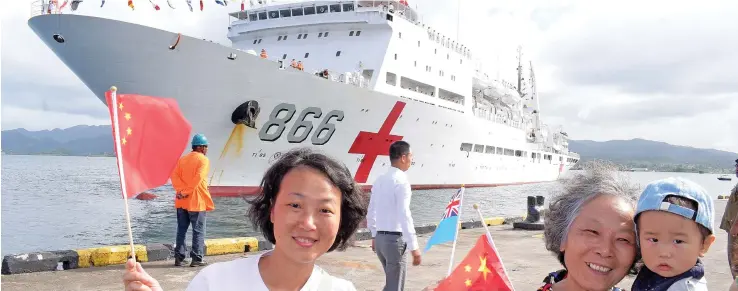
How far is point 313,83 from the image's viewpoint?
14125mm

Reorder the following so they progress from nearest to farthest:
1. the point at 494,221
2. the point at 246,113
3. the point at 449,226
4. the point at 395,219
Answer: the point at 395,219 < the point at 449,226 < the point at 494,221 < the point at 246,113

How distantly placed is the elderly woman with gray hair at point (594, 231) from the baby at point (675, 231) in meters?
0.08

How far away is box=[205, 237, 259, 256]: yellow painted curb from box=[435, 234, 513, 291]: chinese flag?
437 cm

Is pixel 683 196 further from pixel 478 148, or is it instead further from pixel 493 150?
pixel 493 150

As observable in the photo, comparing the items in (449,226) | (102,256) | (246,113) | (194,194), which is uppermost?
(246,113)

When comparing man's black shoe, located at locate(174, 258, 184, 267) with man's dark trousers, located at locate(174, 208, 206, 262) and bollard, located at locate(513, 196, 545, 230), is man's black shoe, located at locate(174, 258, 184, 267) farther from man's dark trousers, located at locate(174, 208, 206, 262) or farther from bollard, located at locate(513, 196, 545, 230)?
bollard, located at locate(513, 196, 545, 230)

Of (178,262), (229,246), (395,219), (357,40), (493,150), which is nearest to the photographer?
(395,219)

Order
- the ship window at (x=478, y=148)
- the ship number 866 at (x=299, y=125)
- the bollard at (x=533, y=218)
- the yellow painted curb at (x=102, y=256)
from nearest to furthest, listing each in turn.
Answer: the yellow painted curb at (x=102, y=256) → the bollard at (x=533, y=218) → the ship number 866 at (x=299, y=125) → the ship window at (x=478, y=148)

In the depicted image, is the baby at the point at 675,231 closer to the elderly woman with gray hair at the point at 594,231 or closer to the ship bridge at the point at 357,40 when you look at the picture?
the elderly woman with gray hair at the point at 594,231

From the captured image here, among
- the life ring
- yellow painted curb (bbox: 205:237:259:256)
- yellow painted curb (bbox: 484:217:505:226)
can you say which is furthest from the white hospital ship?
yellow painted curb (bbox: 205:237:259:256)

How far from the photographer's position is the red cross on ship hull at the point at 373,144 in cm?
1622

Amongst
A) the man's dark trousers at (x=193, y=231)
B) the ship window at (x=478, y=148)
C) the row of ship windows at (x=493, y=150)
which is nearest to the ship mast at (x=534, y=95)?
the row of ship windows at (x=493, y=150)

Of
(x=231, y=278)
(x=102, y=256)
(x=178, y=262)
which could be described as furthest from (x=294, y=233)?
(x=102, y=256)

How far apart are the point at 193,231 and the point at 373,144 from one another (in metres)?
11.6
